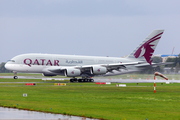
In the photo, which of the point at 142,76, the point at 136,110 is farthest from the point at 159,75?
the point at 136,110

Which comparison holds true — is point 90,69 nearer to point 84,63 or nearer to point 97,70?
point 97,70

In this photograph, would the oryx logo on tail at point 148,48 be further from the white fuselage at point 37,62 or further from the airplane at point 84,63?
the white fuselage at point 37,62

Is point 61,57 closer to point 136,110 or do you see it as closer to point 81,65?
point 81,65

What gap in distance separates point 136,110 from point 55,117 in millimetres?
6608

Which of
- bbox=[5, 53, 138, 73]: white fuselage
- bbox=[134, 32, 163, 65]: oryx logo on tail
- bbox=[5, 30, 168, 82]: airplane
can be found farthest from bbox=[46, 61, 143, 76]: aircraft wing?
bbox=[134, 32, 163, 65]: oryx logo on tail

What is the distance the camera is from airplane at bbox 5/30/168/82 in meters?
60.8

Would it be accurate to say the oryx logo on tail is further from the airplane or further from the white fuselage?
the white fuselage

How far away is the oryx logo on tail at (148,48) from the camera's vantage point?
6750 cm

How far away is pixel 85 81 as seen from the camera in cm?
6331

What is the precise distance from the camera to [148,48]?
6788 cm

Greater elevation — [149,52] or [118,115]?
[149,52]

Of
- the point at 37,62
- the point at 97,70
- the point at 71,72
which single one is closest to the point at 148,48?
the point at 97,70

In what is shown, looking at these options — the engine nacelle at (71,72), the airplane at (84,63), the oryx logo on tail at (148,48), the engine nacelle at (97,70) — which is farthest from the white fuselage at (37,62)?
the oryx logo on tail at (148,48)

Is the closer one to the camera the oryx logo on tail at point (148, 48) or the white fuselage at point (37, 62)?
the white fuselage at point (37, 62)
